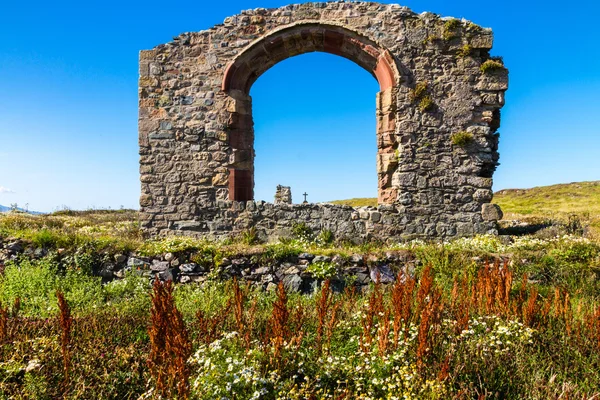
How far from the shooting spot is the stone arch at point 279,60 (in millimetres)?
8531

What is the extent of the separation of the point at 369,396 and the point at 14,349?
3036mm

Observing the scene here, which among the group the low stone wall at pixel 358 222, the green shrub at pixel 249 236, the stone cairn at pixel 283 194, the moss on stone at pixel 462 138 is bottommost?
the green shrub at pixel 249 236

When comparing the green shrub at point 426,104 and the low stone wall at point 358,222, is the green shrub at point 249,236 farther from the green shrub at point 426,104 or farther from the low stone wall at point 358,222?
the green shrub at point 426,104

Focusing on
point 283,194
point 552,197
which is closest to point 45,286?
point 283,194

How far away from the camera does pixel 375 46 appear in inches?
335

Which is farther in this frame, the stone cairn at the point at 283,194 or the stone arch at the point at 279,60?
the stone cairn at the point at 283,194

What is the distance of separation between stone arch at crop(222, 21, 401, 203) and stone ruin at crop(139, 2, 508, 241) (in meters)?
0.03

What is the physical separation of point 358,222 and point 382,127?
2294mm

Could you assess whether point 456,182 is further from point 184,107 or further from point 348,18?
point 184,107

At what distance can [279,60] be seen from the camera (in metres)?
8.98

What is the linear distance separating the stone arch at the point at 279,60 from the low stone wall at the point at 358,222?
556 mm

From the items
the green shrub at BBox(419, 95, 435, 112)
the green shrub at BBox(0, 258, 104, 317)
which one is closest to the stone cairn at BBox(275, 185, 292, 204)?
the green shrub at BBox(419, 95, 435, 112)

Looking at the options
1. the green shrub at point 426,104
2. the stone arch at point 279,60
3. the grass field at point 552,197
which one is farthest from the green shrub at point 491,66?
the grass field at point 552,197

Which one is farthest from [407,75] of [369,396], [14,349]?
[14,349]
